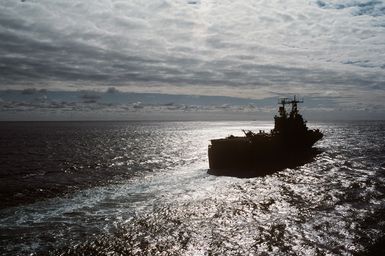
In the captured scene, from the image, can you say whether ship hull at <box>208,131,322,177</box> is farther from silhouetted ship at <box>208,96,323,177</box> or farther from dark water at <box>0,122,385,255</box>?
dark water at <box>0,122,385,255</box>

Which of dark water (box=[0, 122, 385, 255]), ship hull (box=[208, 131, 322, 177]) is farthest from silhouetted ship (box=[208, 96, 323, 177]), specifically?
dark water (box=[0, 122, 385, 255])

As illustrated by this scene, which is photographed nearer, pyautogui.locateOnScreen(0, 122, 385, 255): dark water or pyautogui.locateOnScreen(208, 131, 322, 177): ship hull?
pyautogui.locateOnScreen(0, 122, 385, 255): dark water

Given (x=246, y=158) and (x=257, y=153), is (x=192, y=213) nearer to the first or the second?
(x=246, y=158)

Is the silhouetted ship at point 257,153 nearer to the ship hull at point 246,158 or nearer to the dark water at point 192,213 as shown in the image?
the ship hull at point 246,158

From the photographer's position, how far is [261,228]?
22.1 metres

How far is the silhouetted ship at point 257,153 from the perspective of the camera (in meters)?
46.6

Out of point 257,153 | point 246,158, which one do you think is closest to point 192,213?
point 246,158

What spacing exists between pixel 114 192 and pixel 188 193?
7.71 m

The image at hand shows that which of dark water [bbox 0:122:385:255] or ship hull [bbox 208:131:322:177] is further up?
ship hull [bbox 208:131:322:177]

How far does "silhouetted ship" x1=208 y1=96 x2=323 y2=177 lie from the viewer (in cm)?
4658

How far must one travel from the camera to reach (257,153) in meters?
49.5

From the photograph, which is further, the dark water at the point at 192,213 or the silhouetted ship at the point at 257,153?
the silhouetted ship at the point at 257,153

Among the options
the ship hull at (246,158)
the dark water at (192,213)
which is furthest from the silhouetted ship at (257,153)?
the dark water at (192,213)

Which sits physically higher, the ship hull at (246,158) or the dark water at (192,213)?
the ship hull at (246,158)
